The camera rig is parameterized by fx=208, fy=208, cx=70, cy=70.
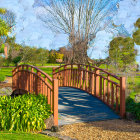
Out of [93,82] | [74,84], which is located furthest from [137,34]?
[93,82]

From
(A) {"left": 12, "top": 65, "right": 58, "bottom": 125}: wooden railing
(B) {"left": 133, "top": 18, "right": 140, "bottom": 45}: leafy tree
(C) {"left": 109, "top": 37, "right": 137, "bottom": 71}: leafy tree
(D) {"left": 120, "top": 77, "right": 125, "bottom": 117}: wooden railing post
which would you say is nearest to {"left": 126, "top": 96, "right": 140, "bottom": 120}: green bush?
(D) {"left": 120, "top": 77, "right": 125, "bottom": 117}: wooden railing post

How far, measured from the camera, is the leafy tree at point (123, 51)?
1182cm

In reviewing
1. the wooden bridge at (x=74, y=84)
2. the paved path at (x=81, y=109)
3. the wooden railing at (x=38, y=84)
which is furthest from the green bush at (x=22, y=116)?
the paved path at (x=81, y=109)

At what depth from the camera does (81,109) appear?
710 cm

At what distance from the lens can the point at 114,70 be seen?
1038 centimetres

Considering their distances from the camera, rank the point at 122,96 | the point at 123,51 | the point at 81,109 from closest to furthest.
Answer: the point at 122,96 < the point at 81,109 < the point at 123,51

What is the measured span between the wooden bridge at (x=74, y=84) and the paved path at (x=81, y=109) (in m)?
0.22

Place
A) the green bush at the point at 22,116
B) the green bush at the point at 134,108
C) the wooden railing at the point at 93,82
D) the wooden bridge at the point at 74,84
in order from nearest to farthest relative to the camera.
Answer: the green bush at the point at 22,116 → the wooden bridge at the point at 74,84 → the green bush at the point at 134,108 → the wooden railing at the point at 93,82

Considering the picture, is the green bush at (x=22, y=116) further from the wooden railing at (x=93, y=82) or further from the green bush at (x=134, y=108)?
the green bush at (x=134, y=108)

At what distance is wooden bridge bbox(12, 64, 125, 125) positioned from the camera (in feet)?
19.7

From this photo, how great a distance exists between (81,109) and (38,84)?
1.69m

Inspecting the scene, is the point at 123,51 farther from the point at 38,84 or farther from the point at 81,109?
the point at 38,84

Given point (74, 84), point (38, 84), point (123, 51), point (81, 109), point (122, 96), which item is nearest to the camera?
point (122, 96)

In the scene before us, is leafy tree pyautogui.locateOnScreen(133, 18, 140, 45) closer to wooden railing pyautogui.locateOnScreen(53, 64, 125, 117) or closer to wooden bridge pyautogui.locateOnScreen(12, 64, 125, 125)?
wooden railing pyautogui.locateOnScreen(53, 64, 125, 117)
